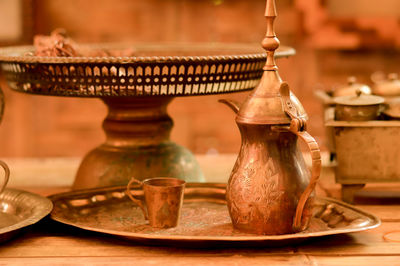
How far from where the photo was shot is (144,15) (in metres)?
2.83

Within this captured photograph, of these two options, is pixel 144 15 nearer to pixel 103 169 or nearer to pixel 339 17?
pixel 339 17

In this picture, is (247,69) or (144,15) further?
(144,15)

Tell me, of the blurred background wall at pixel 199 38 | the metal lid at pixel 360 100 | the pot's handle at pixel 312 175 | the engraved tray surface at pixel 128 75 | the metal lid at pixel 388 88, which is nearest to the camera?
the pot's handle at pixel 312 175

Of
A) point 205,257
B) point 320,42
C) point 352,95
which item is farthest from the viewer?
point 320,42

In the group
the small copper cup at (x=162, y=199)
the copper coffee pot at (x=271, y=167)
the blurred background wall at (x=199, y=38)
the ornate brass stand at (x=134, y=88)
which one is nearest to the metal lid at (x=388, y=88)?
the ornate brass stand at (x=134, y=88)

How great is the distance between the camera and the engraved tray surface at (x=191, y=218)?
0.98 metres

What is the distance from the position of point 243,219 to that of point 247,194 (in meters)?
0.04

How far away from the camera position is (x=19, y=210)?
113cm

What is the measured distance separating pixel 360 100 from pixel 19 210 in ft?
2.19

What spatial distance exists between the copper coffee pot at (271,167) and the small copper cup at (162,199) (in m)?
0.09

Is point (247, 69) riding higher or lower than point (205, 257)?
higher

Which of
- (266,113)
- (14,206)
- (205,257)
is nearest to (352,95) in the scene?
(266,113)

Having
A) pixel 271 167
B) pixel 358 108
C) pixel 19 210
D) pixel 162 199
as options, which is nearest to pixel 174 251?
pixel 162 199

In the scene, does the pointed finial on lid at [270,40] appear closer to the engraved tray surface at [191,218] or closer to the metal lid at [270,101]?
the metal lid at [270,101]
